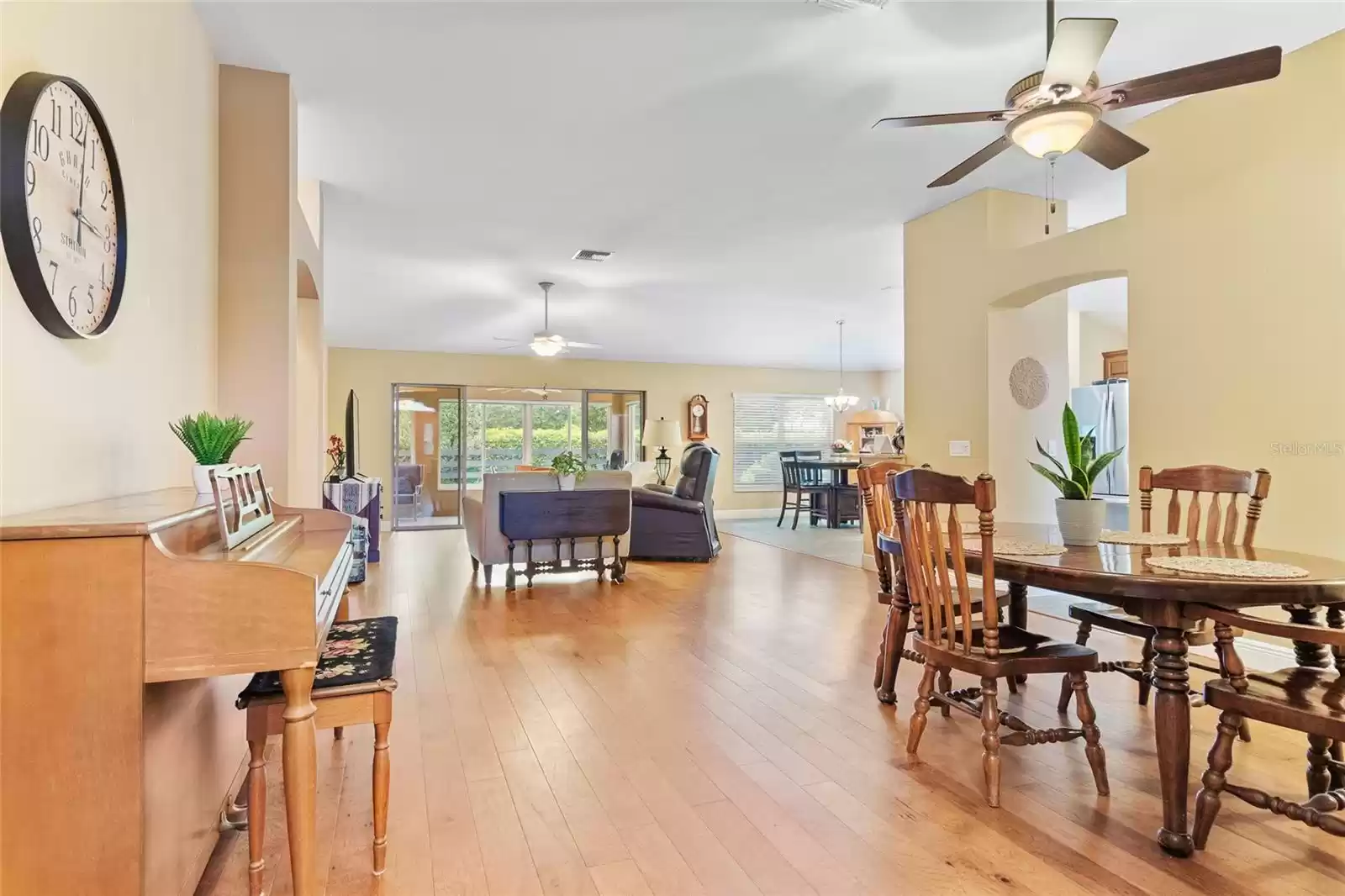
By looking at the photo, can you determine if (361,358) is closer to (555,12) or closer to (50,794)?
(555,12)

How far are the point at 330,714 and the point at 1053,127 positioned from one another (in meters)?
2.84

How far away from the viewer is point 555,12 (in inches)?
107

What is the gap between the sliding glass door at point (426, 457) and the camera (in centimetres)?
974

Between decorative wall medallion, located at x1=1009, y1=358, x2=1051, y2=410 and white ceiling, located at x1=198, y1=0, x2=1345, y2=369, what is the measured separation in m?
1.18

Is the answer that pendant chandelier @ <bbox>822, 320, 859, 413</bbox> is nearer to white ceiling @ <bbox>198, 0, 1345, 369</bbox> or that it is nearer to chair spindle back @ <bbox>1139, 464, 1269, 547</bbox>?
white ceiling @ <bbox>198, 0, 1345, 369</bbox>

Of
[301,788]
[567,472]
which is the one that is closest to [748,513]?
[567,472]

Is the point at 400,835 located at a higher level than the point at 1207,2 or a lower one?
lower

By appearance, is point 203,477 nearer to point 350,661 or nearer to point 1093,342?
point 350,661

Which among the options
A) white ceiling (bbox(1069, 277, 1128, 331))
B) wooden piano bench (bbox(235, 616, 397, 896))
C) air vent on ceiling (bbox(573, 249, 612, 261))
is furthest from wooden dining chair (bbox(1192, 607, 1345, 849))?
white ceiling (bbox(1069, 277, 1128, 331))

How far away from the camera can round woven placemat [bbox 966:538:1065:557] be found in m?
2.21

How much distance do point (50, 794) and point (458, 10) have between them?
2.72 meters

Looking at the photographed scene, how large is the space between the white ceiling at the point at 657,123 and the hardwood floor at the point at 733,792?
2.74 metres

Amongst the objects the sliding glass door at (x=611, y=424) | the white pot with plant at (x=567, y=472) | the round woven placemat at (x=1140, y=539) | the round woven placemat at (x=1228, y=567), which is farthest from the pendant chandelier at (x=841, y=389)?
the round woven placemat at (x=1228, y=567)

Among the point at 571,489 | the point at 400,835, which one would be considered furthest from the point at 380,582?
the point at 400,835
